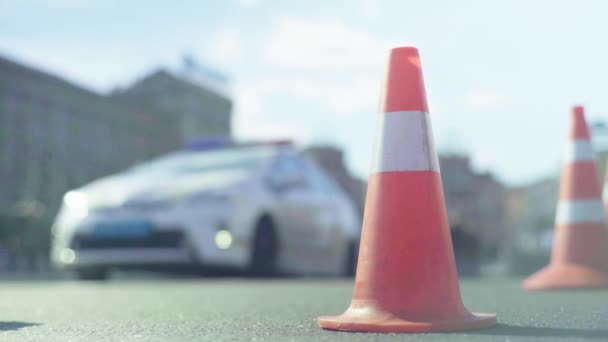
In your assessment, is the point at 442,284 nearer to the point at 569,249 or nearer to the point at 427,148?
the point at 427,148

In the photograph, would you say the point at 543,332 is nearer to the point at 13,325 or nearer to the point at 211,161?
the point at 13,325

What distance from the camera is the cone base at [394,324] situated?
11.1ft

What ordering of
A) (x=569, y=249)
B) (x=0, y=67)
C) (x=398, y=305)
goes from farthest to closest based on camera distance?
(x=0, y=67)
(x=569, y=249)
(x=398, y=305)

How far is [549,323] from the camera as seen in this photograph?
12.3ft

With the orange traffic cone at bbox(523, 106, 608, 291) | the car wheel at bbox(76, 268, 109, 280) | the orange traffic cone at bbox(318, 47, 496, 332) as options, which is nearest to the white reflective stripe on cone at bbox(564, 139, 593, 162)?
the orange traffic cone at bbox(523, 106, 608, 291)

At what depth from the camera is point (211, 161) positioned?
30.4ft

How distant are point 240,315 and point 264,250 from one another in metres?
4.29

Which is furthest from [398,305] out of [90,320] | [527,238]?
[527,238]

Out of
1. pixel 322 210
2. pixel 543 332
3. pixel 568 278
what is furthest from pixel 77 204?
pixel 543 332

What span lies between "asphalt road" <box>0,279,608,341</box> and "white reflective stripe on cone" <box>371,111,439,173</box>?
70 centimetres

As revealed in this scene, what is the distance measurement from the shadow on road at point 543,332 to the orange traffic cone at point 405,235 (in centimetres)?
9

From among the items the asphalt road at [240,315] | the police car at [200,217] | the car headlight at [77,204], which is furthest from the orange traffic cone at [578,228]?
the car headlight at [77,204]

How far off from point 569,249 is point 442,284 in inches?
130

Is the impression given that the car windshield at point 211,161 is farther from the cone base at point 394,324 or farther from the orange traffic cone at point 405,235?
the cone base at point 394,324
